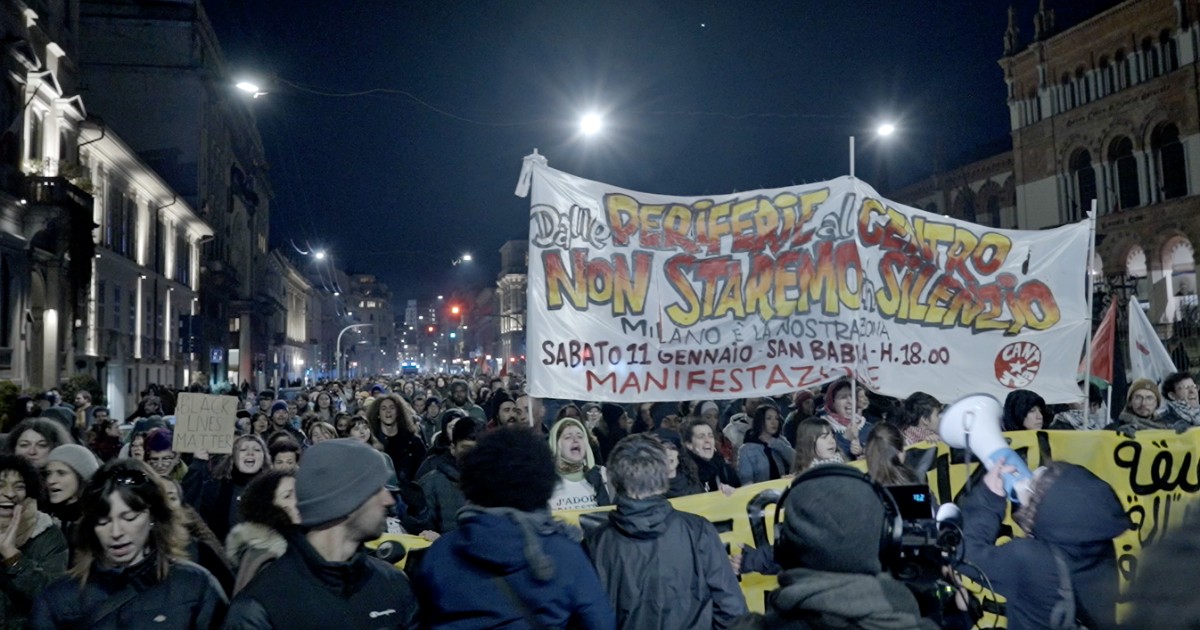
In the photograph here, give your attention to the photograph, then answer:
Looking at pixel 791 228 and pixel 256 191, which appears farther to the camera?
pixel 256 191

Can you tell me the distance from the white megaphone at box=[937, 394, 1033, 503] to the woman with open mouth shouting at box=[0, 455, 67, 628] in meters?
3.84

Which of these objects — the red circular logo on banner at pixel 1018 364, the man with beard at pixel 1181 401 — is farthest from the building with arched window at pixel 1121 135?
the red circular logo on banner at pixel 1018 364

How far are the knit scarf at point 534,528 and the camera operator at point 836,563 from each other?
75 cm

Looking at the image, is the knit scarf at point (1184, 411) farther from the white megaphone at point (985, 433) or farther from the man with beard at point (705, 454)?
the white megaphone at point (985, 433)

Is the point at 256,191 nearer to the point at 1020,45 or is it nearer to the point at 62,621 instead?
the point at 1020,45

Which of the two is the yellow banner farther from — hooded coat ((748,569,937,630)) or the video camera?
hooded coat ((748,569,937,630))

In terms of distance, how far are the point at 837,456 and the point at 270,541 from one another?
3.88 metres

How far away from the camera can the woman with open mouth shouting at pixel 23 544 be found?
12.0 feet

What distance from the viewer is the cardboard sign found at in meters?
7.03

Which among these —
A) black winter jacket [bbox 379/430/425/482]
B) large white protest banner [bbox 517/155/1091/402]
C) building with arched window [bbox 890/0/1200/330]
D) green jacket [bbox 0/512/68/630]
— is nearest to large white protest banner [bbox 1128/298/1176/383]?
large white protest banner [bbox 517/155/1091/402]

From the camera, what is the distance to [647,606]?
356 centimetres

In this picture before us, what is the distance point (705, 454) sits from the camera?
7.04 m

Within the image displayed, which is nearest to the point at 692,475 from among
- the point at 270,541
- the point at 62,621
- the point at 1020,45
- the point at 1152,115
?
the point at 270,541

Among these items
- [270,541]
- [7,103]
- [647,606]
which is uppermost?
[7,103]
